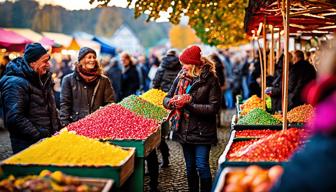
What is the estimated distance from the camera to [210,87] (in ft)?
24.1

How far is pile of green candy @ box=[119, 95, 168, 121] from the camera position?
841 centimetres

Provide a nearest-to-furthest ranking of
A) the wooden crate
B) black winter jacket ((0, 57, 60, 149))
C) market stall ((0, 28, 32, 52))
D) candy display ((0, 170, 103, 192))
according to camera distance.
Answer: candy display ((0, 170, 103, 192))
the wooden crate
black winter jacket ((0, 57, 60, 149))
market stall ((0, 28, 32, 52))

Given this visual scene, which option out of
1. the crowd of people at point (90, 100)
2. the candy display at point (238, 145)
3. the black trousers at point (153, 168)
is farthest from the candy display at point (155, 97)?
the candy display at point (238, 145)

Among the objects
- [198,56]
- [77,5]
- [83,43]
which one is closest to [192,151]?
[198,56]

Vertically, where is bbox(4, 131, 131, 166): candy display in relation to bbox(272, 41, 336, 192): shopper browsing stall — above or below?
below

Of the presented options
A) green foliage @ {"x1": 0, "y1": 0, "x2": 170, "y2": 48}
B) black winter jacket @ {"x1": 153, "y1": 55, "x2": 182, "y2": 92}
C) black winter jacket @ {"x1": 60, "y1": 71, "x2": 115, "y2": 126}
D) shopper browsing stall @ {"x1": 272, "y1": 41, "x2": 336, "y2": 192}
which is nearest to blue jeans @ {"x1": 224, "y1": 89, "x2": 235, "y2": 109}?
black winter jacket @ {"x1": 153, "y1": 55, "x2": 182, "y2": 92}

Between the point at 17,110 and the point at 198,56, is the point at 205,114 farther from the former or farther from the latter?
the point at 17,110

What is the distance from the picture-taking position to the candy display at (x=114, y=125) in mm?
6648

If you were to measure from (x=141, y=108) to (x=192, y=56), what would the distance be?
1.61 meters

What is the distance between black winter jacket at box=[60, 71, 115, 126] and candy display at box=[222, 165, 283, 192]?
12.4 ft

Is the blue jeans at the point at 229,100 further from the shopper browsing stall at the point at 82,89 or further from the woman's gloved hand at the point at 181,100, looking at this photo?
the woman's gloved hand at the point at 181,100

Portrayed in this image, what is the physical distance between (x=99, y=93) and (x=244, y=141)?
2304mm

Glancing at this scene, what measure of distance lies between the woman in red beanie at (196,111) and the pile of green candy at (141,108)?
3.26 feet

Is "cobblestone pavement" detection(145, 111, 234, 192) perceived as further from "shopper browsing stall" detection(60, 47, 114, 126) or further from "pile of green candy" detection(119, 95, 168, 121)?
"shopper browsing stall" detection(60, 47, 114, 126)
